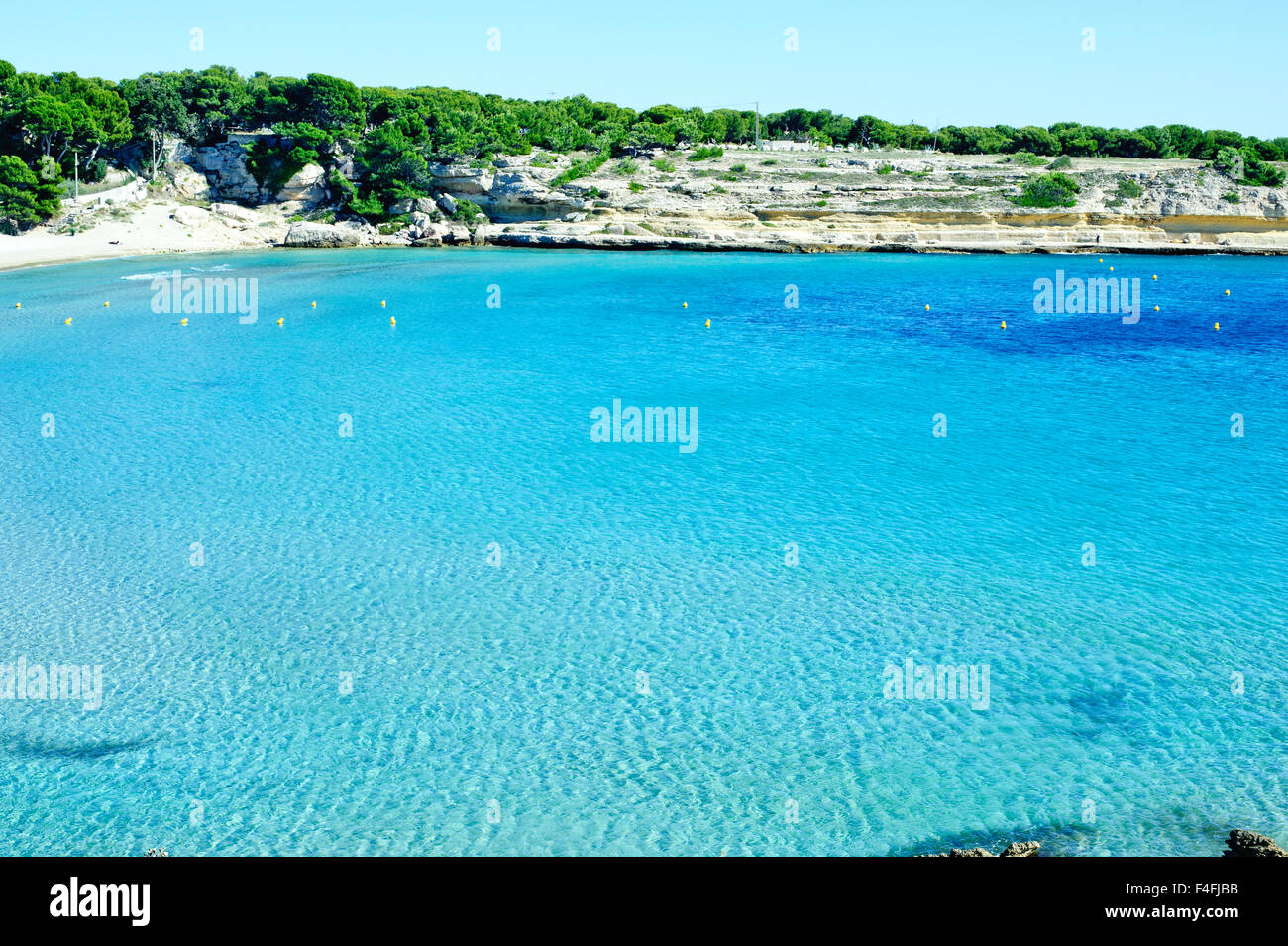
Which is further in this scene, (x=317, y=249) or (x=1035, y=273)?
(x=317, y=249)

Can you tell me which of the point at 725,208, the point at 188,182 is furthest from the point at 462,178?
the point at 725,208

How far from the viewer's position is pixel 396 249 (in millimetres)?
68750

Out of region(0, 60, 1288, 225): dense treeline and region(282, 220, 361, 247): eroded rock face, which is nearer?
region(0, 60, 1288, 225): dense treeline

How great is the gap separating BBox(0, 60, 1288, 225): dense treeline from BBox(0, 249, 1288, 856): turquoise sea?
44.3 m

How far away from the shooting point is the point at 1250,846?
328 inches

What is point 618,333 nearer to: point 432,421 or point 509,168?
point 432,421

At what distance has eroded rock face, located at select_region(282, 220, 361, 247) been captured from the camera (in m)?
69.0

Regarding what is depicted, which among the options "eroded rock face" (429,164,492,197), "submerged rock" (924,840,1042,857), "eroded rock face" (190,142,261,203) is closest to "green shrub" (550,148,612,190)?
"eroded rock face" (429,164,492,197)

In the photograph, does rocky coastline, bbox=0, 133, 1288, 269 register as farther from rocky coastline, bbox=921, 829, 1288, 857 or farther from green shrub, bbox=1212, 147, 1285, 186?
rocky coastline, bbox=921, 829, 1288, 857

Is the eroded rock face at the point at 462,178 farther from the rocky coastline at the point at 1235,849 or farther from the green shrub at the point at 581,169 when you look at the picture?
the rocky coastline at the point at 1235,849

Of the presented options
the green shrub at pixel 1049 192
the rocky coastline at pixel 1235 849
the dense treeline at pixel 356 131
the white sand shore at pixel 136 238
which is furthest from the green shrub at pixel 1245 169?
the rocky coastline at pixel 1235 849

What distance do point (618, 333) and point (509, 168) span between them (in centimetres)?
4040

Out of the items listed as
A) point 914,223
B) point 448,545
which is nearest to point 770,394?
point 448,545

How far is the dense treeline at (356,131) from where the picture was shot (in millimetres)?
64562
